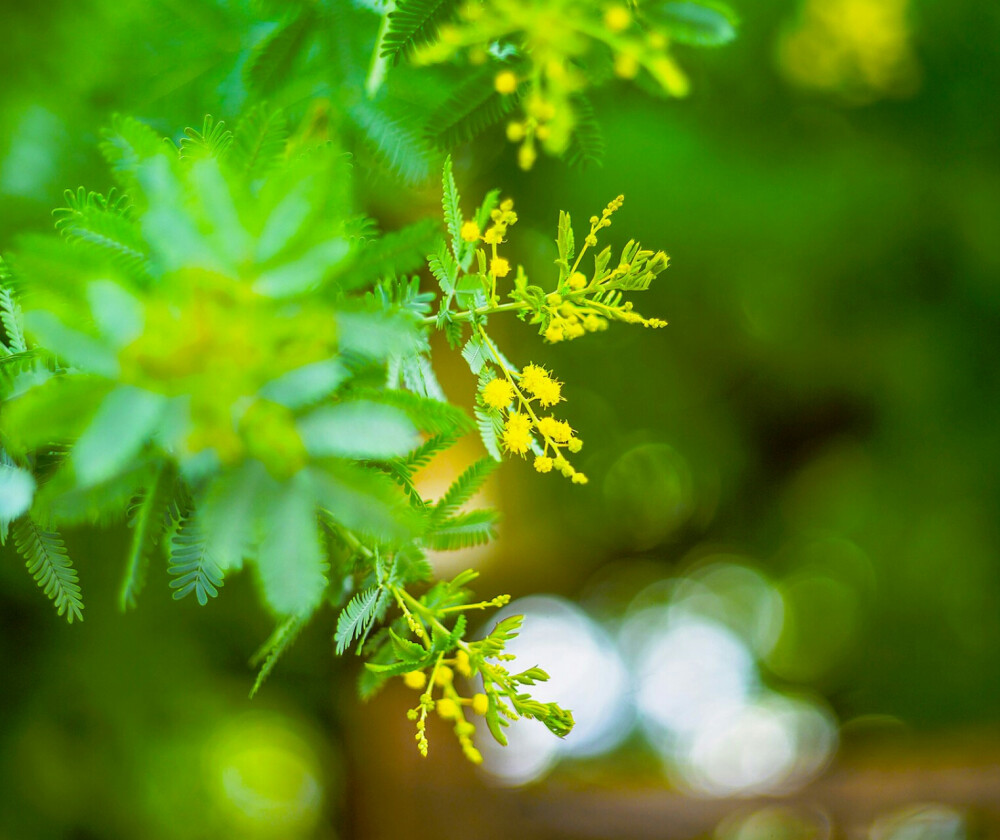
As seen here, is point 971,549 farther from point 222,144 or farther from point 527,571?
point 222,144

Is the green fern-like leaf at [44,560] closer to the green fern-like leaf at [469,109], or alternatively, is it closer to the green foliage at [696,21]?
the green fern-like leaf at [469,109]

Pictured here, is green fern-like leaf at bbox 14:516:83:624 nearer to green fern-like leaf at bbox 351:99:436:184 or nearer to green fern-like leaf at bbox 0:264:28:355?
green fern-like leaf at bbox 0:264:28:355

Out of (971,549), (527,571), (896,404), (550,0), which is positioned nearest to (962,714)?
(971,549)

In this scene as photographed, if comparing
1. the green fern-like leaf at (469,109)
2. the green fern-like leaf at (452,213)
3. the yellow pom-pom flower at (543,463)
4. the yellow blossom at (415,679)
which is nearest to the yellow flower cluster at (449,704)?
the yellow blossom at (415,679)

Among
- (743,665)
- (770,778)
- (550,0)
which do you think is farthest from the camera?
(743,665)

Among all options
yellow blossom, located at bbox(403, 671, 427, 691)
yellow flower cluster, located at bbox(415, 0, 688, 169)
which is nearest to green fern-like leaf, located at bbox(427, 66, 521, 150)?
yellow flower cluster, located at bbox(415, 0, 688, 169)

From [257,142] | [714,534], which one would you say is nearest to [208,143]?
[257,142]
